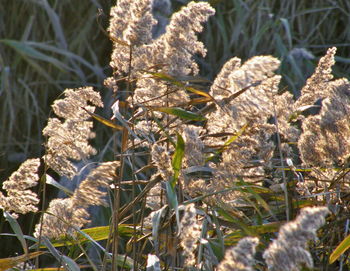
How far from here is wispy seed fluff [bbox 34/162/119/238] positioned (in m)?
0.97

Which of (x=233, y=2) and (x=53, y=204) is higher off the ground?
(x=233, y=2)

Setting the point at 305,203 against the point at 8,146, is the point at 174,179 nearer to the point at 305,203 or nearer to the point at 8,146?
the point at 305,203

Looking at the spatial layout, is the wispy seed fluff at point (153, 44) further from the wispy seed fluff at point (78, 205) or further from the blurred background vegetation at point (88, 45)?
the blurred background vegetation at point (88, 45)

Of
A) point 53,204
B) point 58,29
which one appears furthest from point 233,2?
point 53,204

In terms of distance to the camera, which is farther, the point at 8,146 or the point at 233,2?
the point at 233,2

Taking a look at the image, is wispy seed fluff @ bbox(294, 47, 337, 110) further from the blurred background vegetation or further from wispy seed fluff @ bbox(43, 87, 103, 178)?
the blurred background vegetation

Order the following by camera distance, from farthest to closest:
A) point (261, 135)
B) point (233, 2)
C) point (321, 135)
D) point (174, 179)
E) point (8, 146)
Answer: point (233, 2)
point (8, 146)
point (261, 135)
point (321, 135)
point (174, 179)

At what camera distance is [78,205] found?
1.00 m

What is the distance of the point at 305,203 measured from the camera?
1223mm

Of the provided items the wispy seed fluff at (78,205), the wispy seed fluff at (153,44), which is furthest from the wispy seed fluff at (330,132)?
the wispy seed fluff at (78,205)

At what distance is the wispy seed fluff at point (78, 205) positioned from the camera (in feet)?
3.17

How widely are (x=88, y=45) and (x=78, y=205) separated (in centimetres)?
226

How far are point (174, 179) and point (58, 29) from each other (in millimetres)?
2261

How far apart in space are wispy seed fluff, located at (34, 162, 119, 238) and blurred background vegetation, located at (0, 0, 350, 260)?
5.80 ft
